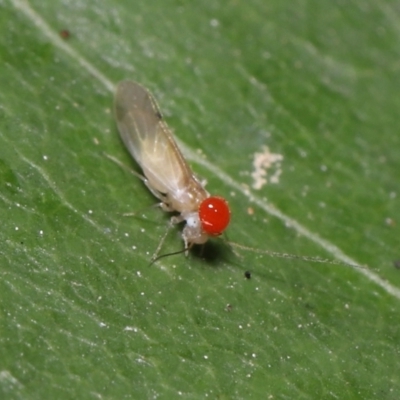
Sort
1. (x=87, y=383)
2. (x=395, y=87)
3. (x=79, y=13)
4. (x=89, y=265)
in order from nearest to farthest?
(x=87, y=383) → (x=89, y=265) → (x=79, y=13) → (x=395, y=87)

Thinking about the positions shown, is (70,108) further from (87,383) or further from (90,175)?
(87,383)

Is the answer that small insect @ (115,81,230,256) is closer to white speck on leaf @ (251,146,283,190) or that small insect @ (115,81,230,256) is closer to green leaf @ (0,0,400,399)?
green leaf @ (0,0,400,399)

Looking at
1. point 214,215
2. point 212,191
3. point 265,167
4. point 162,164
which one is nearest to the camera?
point 214,215

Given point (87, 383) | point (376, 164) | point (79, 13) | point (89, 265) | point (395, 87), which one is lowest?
point (87, 383)

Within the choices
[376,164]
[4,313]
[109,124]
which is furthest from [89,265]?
[376,164]

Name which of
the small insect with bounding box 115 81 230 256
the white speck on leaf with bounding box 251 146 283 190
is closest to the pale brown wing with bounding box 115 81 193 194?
the small insect with bounding box 115 81 230 256

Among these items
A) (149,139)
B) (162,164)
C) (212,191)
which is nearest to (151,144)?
(149,139)

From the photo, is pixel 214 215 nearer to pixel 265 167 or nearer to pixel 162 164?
pixel 162 164

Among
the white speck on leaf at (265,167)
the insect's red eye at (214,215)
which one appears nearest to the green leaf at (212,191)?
the white speck on leaf at (265,167)
